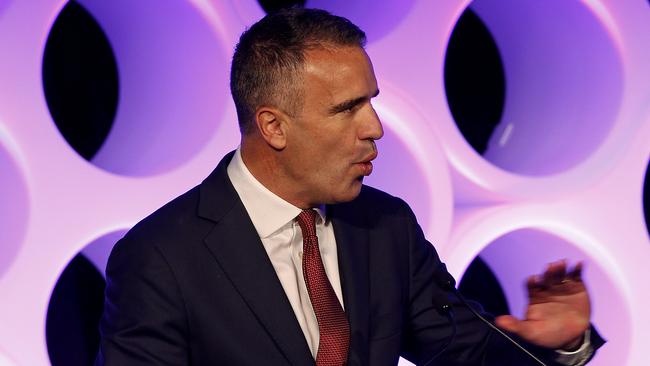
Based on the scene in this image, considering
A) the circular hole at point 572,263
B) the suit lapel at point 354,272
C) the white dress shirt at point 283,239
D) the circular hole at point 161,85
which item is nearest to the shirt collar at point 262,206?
the white dress shirt at point 283,239

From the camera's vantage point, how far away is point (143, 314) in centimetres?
153

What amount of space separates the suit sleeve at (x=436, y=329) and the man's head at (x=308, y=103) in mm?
260

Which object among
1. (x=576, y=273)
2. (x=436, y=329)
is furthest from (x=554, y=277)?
(x=436, y=329)

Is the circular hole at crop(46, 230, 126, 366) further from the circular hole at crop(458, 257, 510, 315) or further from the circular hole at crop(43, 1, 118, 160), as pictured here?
the circular hole at crop(458, 257, 510, 315)

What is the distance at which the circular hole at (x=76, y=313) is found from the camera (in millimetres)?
2164

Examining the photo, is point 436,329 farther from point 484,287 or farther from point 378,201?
point 484,287

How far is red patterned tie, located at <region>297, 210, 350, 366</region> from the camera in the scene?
162 centimetres

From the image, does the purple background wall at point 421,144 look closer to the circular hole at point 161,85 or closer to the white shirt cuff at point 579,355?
the circular hole at point 161,85

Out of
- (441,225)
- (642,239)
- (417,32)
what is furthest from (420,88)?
(642,239)

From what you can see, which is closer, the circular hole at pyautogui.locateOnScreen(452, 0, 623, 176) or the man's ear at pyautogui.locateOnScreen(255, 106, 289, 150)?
the man's ear at pyautogui.locateOnScreen(255, 106, 289, 150)

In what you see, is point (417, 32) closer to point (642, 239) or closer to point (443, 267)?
point (443, 267)

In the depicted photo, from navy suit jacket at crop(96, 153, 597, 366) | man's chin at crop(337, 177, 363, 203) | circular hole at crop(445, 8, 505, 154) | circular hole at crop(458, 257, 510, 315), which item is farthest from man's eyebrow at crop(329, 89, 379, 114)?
circular hole at crop(458, 257, 510, 315)

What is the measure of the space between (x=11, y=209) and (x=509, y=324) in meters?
0.99

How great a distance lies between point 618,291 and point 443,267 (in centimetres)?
70
